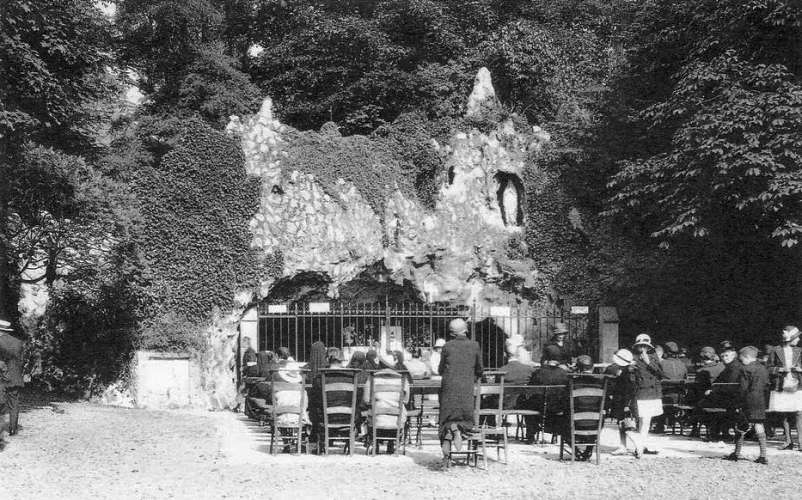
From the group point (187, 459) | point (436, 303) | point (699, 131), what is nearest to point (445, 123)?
point (436, 303)

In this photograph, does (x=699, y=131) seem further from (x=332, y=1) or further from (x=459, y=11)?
(x=332, y=1)

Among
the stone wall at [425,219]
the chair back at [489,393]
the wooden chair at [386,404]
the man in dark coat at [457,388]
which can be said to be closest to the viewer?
the man in dark coat at [457,388]

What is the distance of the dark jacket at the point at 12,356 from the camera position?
1155 centimetres

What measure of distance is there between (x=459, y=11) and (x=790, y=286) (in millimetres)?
16309

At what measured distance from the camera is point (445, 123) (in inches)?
942

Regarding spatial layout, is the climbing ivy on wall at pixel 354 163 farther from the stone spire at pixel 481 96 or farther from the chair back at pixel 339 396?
the chair back at pixel 339 396

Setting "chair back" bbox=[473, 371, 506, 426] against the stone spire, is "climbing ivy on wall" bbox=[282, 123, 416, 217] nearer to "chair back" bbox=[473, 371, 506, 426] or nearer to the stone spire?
the stone spire

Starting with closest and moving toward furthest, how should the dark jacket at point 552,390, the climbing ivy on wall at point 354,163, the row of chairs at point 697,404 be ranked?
the dark jacket at point 552,390 < the row of chairs at point 697,404 < the climbing ivy on wall at point 354,163

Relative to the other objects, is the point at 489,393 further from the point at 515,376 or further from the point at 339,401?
the point at 339,401

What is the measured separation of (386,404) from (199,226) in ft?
33.5

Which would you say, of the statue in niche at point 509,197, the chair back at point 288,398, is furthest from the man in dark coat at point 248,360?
the statue in niche at point 509,197

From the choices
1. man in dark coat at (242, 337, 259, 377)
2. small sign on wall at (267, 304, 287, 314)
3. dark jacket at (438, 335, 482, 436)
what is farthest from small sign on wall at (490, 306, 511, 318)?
dark jacket at (438, 335, 482, 436)

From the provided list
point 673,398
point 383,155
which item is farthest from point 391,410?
point 383,155

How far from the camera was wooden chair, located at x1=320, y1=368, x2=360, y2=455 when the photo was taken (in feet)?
34.9
